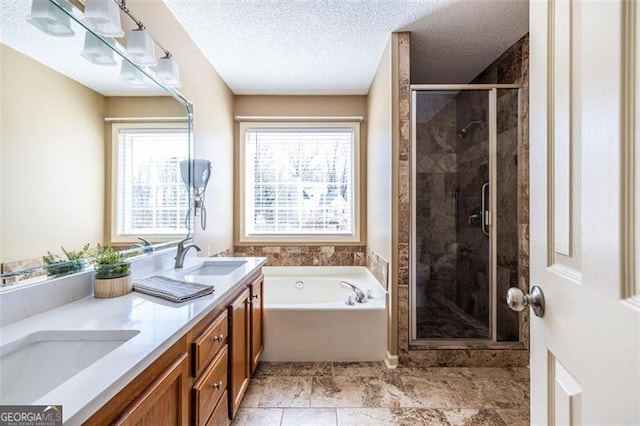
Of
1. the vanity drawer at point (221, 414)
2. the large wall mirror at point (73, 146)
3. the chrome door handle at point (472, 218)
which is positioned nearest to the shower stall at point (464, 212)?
the chrome door handle at point (472, 218)

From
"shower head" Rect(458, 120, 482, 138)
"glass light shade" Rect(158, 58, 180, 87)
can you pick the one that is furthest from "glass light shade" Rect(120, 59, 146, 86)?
"shower head" Rect(458, 120, 482, 138)

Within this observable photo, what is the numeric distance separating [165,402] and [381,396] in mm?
1488

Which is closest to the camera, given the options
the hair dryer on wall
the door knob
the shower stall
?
the door knob

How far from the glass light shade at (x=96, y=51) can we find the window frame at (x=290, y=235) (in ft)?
6.61

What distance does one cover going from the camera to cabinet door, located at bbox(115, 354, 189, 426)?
75 cm

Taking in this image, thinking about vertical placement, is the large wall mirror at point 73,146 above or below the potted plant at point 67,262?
above

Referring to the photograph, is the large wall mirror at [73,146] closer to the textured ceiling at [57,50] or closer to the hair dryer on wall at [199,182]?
the textured ceiling at [57,50]

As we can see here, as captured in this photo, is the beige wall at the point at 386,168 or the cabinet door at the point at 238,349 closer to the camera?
the cabinet door at the point at 238,349

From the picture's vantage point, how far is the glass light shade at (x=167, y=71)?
182 centimetres

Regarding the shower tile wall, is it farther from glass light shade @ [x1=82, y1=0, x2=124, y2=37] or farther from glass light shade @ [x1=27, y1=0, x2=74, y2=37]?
glass light shade @ [x1=27, y1=0, x2=74, y2=37]

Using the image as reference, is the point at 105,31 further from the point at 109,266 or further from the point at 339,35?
the point at 339,35

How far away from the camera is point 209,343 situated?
4.04 ft

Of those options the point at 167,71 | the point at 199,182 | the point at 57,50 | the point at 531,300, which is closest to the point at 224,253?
the point at 199,182

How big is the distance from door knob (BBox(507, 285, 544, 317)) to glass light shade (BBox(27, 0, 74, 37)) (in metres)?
1.75
